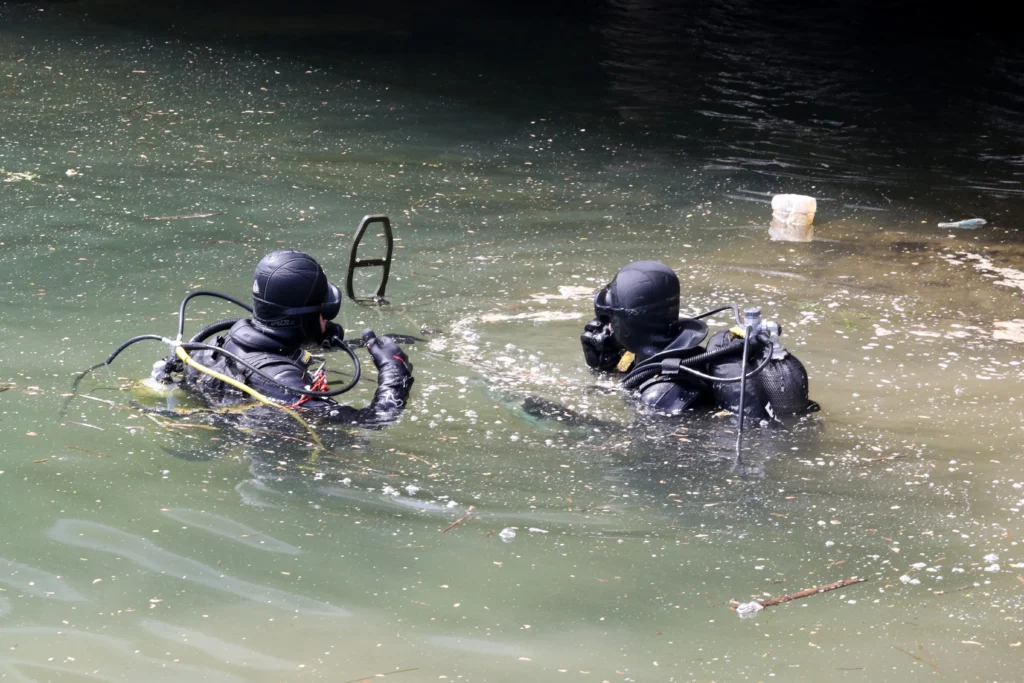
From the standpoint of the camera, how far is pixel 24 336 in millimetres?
5812

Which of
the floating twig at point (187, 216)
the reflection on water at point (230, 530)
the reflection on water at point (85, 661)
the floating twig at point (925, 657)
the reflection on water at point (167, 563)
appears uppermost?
the floating twig at point (925, 657)

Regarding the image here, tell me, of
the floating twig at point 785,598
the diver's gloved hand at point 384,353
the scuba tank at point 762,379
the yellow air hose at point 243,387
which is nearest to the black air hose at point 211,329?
the yellow air hose at point 243,387

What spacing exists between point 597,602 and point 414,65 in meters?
10.1

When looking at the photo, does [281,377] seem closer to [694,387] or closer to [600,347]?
[600,347]

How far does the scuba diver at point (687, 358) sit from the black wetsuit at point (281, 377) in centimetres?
100

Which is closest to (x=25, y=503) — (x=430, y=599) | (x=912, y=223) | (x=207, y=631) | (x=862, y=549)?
(x=207, y=631)

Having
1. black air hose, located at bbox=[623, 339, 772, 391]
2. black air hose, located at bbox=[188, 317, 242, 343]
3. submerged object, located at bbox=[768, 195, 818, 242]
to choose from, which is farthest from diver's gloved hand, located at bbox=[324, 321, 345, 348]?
submerged object, located at bbox=[768, 195, 818, 242]

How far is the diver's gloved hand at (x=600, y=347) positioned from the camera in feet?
18.0

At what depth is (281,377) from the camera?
4.80 meters

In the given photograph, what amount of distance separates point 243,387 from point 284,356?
350 millimetres

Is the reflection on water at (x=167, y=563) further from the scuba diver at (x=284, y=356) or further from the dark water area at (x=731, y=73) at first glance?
the dark water area at (x=731, y=73)

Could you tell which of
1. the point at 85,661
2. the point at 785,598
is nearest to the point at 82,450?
the point at 85,661

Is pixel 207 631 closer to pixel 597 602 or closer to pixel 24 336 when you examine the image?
pixel 597 602

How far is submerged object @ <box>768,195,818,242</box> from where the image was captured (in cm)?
825
